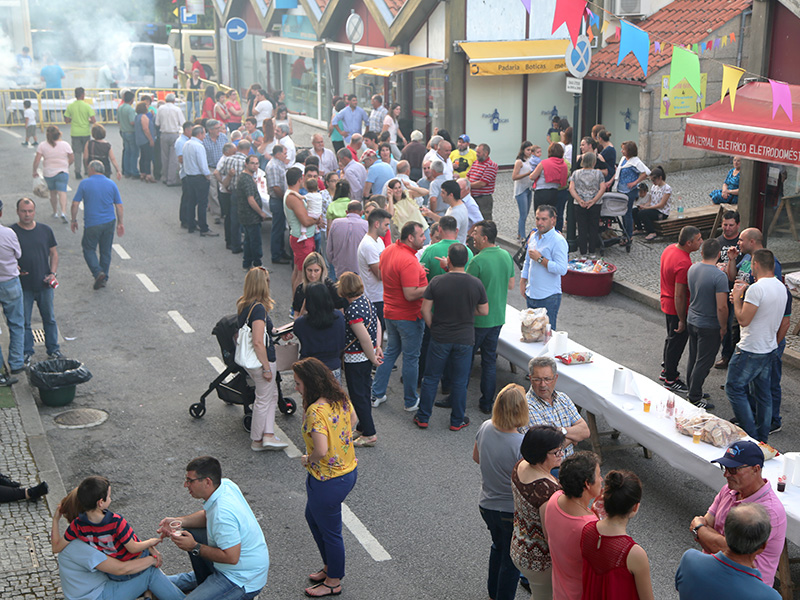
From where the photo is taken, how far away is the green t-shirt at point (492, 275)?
8.86m

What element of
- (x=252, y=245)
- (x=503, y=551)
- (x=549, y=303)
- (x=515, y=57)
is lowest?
(x=503, y=551)

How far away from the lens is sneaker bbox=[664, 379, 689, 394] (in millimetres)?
9609

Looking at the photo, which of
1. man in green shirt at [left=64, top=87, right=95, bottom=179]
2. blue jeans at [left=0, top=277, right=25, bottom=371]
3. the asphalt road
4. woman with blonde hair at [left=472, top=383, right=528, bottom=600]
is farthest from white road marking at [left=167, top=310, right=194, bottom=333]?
man in green shirt at [left=64, top=87, right=95, bottom=179]

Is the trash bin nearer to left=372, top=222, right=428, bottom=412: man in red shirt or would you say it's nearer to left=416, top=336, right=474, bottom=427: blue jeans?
left=372, top=222, right=428, bottom=412: man in red shirt

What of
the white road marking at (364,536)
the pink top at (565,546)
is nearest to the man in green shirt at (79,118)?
the white road marking at (364,536)

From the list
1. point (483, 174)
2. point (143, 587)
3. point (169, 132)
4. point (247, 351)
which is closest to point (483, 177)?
point (483, 174)

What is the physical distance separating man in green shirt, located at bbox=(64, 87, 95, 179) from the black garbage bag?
12.0 m

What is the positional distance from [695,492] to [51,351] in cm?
737

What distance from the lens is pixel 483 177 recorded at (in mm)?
14250

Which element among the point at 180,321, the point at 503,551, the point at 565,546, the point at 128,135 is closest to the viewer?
the point at 565,546

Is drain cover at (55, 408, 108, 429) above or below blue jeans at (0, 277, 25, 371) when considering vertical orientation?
below

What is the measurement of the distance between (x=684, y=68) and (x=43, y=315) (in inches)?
317

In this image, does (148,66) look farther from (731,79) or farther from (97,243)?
(731,79)

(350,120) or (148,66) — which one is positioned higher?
(148,66)
